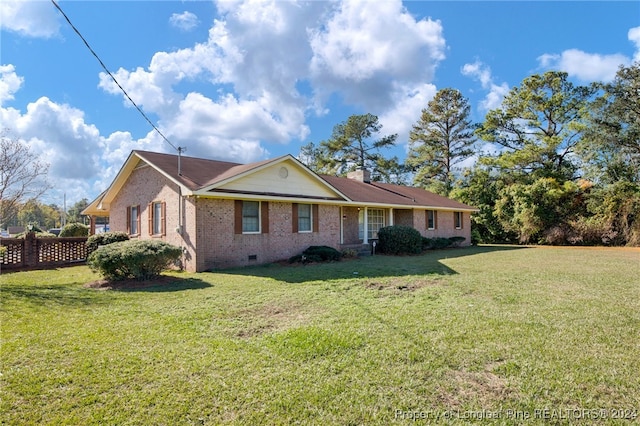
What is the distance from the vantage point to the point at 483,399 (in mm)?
3291

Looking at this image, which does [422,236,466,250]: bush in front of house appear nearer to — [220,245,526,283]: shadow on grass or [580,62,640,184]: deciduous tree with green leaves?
[220,245,526,283]: shadow on grass

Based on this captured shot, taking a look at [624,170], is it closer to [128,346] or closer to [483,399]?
[483,399]

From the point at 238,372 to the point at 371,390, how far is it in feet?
4.70

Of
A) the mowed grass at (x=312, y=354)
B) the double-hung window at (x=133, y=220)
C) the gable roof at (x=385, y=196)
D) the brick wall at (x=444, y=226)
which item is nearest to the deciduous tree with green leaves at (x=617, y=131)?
the gable roof at (x=385, y=196)

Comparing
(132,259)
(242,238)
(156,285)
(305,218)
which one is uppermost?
(305,218)

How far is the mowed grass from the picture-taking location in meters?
3.16

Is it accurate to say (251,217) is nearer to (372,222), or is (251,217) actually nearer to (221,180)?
(221,180)

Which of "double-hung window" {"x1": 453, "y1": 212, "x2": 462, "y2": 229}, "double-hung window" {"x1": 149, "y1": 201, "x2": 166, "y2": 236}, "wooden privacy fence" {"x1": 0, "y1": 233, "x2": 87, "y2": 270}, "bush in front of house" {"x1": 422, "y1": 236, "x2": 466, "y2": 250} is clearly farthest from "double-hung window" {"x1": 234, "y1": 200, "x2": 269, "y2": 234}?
"double-hung window" {"x1": 453, "y1": 212, "x2": 462, "y2": 229}

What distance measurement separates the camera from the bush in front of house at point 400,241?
1753cm

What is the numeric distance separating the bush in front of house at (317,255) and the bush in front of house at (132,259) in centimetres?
523

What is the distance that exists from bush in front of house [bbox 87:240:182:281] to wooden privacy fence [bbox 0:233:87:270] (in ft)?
21.1

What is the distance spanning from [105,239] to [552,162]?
97.4 feet

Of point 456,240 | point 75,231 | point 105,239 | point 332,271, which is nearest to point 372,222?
point 456,240

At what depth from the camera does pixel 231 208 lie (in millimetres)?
12805
